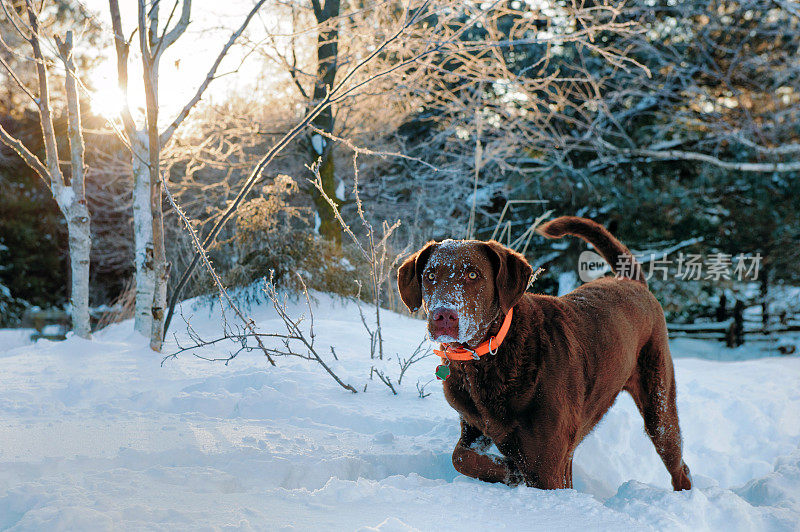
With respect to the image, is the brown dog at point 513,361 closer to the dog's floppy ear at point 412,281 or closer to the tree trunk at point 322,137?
the dog's floppy ear at point 412,281

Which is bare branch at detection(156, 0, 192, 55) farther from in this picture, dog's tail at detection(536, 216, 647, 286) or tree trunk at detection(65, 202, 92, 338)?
dog's tail at detection(536, 216, 647, 286)

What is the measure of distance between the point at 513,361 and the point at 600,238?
1.43 metres

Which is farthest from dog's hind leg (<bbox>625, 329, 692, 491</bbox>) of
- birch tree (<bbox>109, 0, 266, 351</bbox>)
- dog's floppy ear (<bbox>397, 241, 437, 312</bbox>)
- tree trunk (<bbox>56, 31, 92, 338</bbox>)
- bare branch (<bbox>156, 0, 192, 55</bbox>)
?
bare branch (<bbox>156, 0, 192, 55</bbox>)

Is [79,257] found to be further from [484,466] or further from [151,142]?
[484,466]

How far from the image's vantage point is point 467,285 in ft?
6.71

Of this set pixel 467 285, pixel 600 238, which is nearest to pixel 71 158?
pixel 467 285

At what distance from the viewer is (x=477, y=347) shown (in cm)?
210

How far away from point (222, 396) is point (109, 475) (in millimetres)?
1239

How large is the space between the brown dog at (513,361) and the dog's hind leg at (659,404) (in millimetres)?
473

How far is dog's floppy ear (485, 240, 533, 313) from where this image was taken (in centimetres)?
211

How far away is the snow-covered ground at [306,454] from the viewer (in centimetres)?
157

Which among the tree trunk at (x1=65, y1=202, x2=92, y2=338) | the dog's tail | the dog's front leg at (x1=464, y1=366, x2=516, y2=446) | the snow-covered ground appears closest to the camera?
the snow-covered ground

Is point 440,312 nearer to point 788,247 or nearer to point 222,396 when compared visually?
point 222,396

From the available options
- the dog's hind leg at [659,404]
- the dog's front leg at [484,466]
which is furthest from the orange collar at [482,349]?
the dog's hind leg at [659,404]
